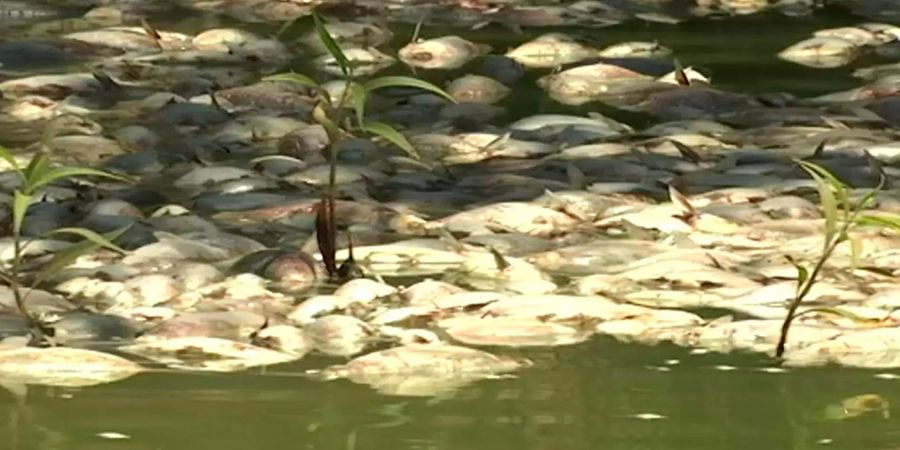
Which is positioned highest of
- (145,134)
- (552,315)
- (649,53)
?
(552,315)

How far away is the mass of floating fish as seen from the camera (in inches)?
115

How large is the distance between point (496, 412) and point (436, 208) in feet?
5.05

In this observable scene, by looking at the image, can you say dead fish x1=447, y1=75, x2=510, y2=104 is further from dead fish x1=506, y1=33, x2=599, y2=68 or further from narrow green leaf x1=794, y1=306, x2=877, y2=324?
narrow green leaf x1=794, y1=306, x2=877, y2=324

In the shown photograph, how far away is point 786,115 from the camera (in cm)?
502

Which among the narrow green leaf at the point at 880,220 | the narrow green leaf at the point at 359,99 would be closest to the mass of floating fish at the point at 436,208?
the narrow green leaf at the point at 880,220

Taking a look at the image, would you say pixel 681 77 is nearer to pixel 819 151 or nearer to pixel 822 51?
pixel 822 51

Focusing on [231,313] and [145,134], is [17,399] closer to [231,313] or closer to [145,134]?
[231,313]

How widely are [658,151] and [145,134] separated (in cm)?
112

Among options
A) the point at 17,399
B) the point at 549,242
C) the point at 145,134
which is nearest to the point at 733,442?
the point at 17,399

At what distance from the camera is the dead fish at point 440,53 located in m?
6.10

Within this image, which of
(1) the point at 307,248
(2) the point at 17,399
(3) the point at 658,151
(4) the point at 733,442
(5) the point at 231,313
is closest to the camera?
(4) the point at 733,442

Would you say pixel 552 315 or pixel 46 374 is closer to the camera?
pixel 46 374

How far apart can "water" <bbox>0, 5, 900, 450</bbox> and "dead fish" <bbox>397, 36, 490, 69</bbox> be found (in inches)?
128

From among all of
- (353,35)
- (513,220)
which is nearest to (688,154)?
(513,220)
